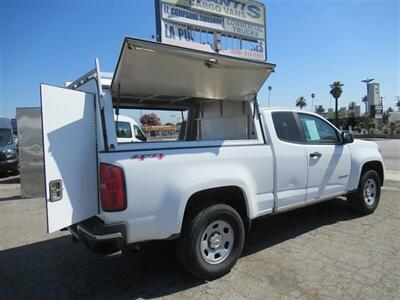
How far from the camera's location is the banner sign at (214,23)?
433cm

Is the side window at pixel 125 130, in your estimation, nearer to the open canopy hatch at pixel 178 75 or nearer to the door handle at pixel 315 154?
the open canopy hatch at pixel 178 75

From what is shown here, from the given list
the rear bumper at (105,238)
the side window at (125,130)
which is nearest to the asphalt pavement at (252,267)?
the rear bumper at (105,238)

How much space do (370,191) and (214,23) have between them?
160 inches

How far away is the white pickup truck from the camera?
300 centimetres

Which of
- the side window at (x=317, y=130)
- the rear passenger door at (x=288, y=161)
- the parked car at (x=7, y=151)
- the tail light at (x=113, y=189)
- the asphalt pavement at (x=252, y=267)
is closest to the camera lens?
the tail light at (x=113, y=189)

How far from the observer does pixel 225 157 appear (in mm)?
3689

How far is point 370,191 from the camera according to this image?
5.96 metres

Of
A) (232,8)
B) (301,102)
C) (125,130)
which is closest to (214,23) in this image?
(232,8)

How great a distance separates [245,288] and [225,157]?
1.39 metres

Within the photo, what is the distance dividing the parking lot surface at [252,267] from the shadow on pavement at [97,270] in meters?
0.01

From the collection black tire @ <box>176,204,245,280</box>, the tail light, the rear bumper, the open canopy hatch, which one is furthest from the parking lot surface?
the open canopy hatch

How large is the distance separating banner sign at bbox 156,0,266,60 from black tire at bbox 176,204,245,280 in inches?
75.2

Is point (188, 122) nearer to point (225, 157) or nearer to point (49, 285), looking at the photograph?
point (225, 157)

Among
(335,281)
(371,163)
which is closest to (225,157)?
(335,281)
